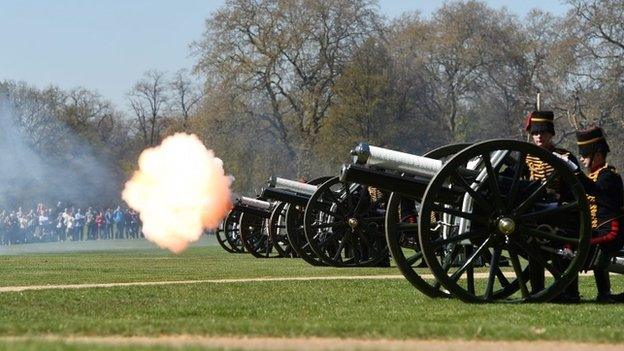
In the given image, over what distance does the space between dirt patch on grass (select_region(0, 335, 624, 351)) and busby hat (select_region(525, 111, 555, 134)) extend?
4.27 metres

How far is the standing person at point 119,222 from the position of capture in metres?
63.6

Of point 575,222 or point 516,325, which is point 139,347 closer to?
point 516,325

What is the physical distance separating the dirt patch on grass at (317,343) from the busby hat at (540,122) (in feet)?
14.0

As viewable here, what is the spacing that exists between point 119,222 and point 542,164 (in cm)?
5242

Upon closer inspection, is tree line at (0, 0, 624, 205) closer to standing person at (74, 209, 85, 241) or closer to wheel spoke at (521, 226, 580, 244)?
standing person at (74, 209, 85, 241)

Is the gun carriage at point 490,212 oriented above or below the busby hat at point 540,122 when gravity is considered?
below

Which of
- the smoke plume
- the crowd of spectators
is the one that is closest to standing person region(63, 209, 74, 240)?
the crowd of spectators

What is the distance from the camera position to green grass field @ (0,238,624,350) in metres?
10.3

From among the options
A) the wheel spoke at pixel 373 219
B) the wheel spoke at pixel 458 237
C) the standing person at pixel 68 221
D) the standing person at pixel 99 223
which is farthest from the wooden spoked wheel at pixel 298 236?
the standing person at pixel 99 223

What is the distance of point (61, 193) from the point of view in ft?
180

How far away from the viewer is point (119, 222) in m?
64.4

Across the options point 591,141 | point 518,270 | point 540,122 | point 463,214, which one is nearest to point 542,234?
point 518,270

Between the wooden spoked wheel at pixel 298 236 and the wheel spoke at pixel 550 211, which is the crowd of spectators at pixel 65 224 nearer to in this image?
the wooden spoked wheel at pixel 298 236

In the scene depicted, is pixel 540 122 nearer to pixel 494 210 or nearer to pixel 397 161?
pixel 494 210
